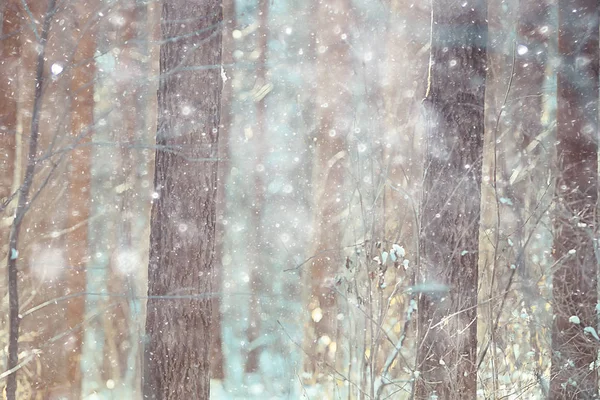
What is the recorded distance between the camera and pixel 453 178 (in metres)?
4.54

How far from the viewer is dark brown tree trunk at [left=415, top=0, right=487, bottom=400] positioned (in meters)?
4.45

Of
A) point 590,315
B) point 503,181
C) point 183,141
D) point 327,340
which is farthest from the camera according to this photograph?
point 503,181

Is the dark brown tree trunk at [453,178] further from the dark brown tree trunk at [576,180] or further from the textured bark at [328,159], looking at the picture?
the textured bark at [328,159]

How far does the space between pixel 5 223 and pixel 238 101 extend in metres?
2.71

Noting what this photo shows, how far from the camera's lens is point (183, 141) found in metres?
4.20

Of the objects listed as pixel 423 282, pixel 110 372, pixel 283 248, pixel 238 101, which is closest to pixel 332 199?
pixel 283 248

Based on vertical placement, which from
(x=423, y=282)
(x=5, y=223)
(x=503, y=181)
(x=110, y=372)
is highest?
(x=503, y=181)

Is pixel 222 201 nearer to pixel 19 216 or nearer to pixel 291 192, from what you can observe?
pixel 291 192

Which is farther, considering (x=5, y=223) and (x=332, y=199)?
(x=332, y=199)

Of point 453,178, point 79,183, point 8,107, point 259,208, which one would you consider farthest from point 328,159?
point 8,107

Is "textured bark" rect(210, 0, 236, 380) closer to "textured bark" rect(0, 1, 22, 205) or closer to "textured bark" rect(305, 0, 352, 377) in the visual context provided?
"textured bark" rect(305, 0, 352, 377)

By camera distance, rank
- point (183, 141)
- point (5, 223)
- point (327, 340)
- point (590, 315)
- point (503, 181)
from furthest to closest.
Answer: point (503, 181), point (327, 340), point (5, 223), point (590, 315), point (183, 141)

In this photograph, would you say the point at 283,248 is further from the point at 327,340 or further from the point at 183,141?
the point at 183,141

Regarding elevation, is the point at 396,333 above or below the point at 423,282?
below
